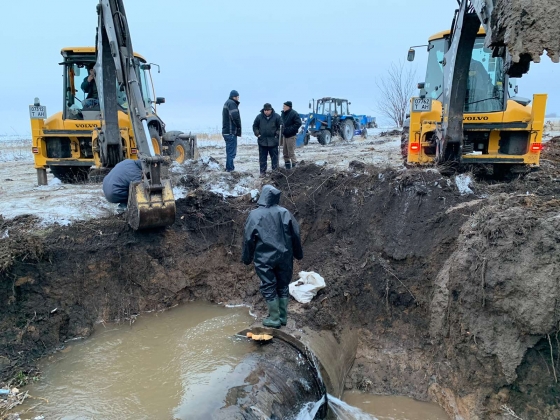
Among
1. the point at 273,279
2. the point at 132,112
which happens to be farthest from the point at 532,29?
the point at 132,112

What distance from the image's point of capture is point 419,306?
557 centimetres

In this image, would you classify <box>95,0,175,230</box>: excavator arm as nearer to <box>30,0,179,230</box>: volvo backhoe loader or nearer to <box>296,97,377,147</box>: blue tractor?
<box>30,0,179,230</box>: volvo backhoe loader

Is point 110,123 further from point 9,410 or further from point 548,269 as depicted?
point 548,269

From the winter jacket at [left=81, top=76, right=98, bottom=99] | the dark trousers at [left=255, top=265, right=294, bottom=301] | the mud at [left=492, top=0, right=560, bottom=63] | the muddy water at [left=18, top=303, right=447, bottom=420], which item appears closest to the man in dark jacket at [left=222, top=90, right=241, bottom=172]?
the winter jacket at [left=81, top=76, right=98, bottom=99]

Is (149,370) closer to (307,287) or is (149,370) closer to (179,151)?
(307,287)

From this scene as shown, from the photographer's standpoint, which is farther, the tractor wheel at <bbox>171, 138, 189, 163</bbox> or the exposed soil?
the tractor wheel at <bbox>171, 138, 189, 163</bbox>

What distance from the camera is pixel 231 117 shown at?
9.66 metres

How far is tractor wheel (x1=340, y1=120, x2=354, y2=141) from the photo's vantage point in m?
25.0

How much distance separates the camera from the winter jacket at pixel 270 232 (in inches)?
181

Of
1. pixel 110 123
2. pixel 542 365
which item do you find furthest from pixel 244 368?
pixel 110 123

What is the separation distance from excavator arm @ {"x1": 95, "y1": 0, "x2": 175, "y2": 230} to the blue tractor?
15.6 meters

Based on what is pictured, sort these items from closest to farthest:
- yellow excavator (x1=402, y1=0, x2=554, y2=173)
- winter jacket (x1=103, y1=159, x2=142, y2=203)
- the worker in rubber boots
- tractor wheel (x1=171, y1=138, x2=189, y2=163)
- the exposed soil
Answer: the exposed soil, the worker in rubber boots, winter jacket (x1=103, y1=159, x2=142, y2=203), yellow excavator (x1=402, y1=0, x2=554, y2=173), tractor wheel (x1=171, y1=138, x2=189, y2=163)

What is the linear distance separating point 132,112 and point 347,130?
2009 centimetres

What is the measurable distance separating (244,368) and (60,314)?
300 cm
